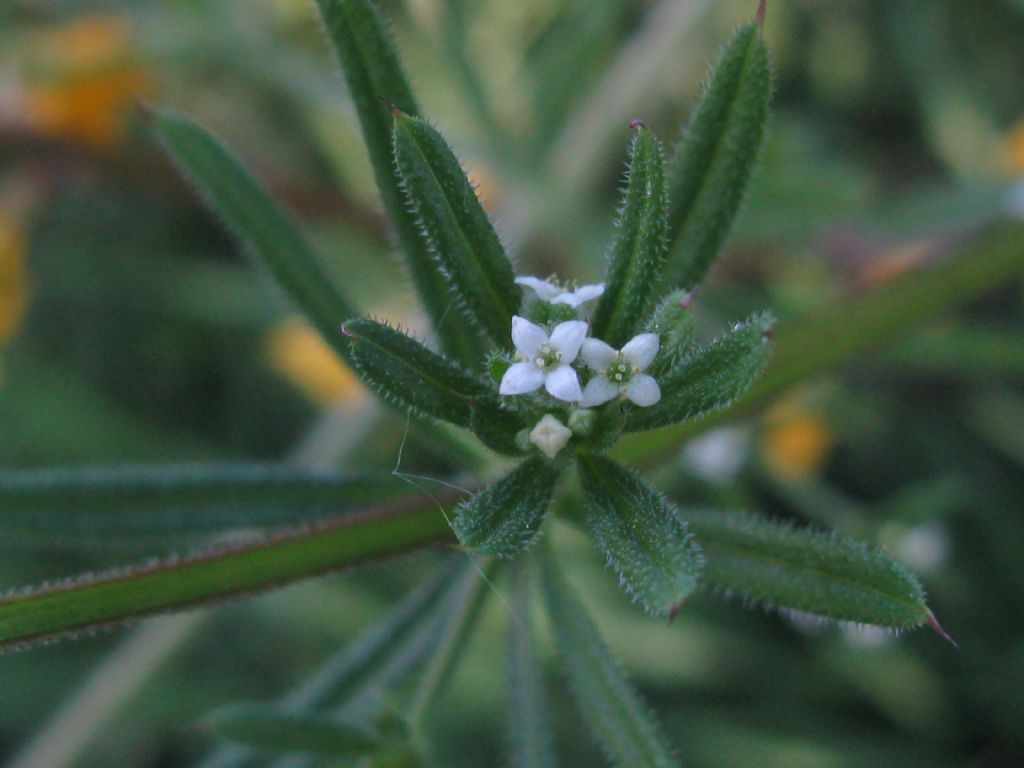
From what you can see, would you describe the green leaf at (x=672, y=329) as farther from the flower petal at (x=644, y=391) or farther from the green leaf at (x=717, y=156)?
the green leaf at (x=717, y=156)

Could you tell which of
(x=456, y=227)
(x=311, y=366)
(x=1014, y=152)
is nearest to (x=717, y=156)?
(x=456, y=227)

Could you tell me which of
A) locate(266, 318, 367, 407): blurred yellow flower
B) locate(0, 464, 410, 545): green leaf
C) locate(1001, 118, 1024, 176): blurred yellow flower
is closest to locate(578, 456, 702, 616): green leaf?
locate(0, 464, 410, 545): green leaf

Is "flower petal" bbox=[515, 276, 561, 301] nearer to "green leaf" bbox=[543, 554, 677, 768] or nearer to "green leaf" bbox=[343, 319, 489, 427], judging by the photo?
"green leaf" bbox=[343, 319, 489, 427]

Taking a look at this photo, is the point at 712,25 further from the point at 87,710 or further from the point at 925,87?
the point at 87,710

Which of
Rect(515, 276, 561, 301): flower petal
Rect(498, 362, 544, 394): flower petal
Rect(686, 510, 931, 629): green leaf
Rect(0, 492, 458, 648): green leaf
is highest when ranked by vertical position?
Rect(515, 276, 561, 301): flower petal

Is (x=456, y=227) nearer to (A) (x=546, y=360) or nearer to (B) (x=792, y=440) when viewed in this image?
(A) (x=546, y=360)

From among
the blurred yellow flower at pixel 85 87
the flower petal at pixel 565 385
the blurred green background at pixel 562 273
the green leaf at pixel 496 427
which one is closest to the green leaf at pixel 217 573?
the green leaf at pixel 496 427
